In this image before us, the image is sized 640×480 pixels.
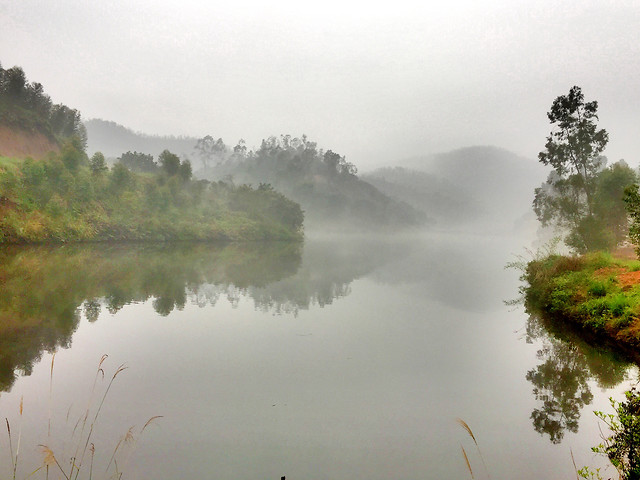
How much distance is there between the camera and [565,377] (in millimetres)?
9844

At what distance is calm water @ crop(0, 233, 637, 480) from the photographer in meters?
6.13

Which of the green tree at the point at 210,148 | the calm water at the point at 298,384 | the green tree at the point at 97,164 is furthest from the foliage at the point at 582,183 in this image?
the green tree at the point at 210,148

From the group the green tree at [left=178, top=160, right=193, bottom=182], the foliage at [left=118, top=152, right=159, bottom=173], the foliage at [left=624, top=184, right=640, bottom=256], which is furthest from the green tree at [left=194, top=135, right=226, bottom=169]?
the foliage at [left=624, top=184, right=640, bottom=256]

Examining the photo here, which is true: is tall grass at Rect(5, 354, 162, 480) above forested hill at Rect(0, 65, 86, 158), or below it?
below

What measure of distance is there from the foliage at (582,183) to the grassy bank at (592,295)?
9.28 meters

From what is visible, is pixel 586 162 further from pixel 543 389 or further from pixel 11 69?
pixel 11 69

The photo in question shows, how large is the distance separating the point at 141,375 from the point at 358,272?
24.8 meters

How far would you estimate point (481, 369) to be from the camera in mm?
10945

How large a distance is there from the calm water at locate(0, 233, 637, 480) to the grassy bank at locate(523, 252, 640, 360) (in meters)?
1.18

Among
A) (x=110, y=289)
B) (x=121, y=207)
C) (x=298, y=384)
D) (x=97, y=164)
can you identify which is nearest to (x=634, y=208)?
(x=298, y=384)

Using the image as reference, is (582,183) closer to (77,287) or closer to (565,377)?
(565,377)

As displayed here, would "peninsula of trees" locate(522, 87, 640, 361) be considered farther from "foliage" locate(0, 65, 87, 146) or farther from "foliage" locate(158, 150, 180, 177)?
"foliage" locate(158, 150, 180, 177)

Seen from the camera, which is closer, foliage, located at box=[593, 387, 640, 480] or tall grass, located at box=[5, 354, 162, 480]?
foliage, located at box=[593, 387, 640, 480]

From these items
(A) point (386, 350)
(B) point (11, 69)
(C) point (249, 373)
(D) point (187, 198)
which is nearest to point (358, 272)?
(A) point (386, 350)
